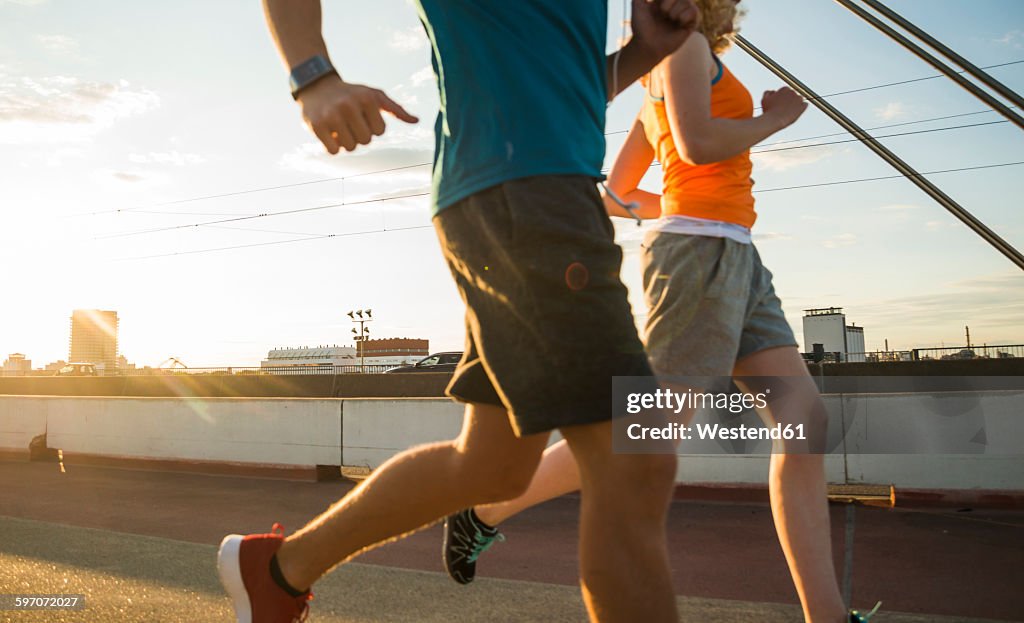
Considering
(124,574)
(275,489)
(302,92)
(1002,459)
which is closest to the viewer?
(302,92)

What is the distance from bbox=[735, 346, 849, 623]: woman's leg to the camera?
2506 millimetres

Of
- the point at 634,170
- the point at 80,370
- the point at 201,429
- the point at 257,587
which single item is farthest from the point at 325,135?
the point at 80,370

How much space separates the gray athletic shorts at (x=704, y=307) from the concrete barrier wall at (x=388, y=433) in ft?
13.7

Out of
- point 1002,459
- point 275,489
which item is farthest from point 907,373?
point 275,489

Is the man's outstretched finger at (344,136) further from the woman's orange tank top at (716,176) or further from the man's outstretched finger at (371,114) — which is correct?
the woman's orange tank top at (716,176)

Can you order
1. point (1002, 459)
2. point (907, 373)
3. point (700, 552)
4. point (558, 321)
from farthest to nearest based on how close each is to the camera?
point (907, 373) → point (1002, 459) → point (700, 552) → point (558, 321)

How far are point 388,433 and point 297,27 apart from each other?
6695mm

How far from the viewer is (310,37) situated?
1.68 m

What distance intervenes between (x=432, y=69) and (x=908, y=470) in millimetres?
5761

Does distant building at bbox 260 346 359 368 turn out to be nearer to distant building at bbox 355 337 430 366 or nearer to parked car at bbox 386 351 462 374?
distant building at bbox 355 337 430 366

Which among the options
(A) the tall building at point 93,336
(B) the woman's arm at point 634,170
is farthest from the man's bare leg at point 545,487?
(A) the tall building at point 93,336

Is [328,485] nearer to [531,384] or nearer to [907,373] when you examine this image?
[531,384]

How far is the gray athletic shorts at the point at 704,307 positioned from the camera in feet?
8.18

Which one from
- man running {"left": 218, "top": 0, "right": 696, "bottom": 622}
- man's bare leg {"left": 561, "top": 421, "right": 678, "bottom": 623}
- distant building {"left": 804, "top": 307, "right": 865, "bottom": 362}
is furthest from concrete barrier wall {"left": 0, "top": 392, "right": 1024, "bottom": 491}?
distant building {"left": 804, "top": 307, "right": 865, "bottom": 362}
